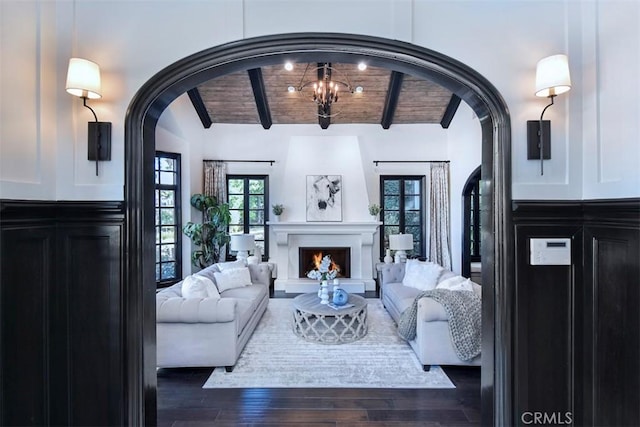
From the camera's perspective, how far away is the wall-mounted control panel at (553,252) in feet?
5.57

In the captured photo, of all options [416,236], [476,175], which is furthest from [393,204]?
[476,175]

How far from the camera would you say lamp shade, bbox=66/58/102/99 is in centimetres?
156

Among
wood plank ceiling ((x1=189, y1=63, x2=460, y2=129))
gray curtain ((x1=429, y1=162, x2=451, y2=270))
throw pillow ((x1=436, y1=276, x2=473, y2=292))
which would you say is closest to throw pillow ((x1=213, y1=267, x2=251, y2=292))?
throw pillow ((x1=436, y1=276, x2=473, y2=292))

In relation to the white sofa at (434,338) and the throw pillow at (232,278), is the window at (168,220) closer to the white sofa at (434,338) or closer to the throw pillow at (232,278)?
the throw pillow at (232,278)

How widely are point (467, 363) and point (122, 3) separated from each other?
12.6 ft

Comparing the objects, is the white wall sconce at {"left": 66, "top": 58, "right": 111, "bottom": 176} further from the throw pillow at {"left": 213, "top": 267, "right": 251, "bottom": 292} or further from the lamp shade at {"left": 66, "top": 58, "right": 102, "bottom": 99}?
the throw pillow at {"left": 213, "top": 267, "right": 251, "bottom": 292}

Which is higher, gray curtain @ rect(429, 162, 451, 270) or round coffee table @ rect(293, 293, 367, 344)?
gray curtain @ rect(429, 162, 451, 270)

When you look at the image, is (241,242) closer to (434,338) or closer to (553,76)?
Result: (434,338)

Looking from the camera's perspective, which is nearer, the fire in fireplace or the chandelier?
the chandelier

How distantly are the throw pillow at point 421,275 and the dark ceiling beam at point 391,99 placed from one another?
317cm

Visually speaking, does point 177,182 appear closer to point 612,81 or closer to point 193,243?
point 193,243

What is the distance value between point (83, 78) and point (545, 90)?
7.84ft

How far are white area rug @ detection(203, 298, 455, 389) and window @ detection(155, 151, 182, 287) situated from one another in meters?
2.74

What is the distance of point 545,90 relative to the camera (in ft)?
5.30
